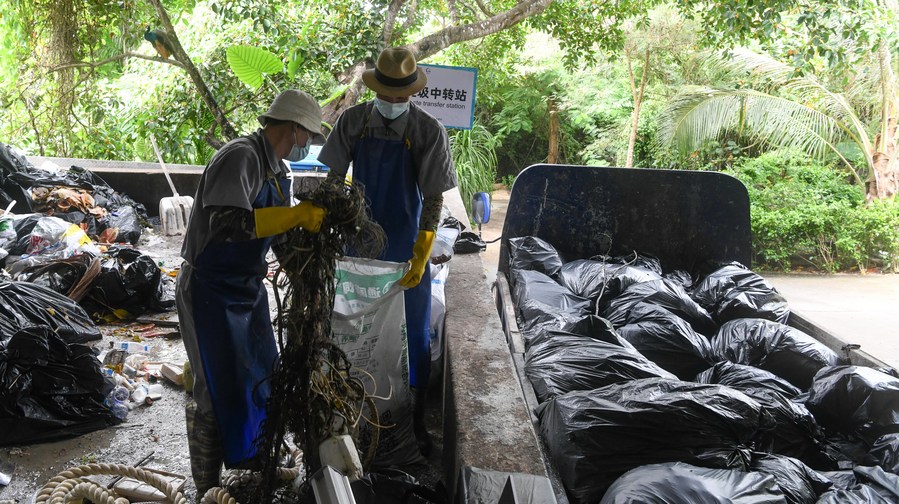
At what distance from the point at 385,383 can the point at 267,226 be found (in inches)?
36.3

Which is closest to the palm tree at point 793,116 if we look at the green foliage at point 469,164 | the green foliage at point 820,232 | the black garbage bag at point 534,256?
the green foliage at point 820,232

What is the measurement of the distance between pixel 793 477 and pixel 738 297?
201cm

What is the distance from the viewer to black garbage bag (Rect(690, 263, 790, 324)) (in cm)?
399

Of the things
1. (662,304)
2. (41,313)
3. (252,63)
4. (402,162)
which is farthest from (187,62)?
(662,304)

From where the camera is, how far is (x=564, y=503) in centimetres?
211

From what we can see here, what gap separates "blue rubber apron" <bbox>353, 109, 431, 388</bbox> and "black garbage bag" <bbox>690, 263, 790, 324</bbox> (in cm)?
212

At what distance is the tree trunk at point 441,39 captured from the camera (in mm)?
6172

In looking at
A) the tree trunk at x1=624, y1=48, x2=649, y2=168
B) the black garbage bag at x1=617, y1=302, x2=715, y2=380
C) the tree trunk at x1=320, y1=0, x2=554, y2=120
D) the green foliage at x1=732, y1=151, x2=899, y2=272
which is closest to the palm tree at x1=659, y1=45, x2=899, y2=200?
the green foliage at x1=732, y1=151, x2=899, y2=272

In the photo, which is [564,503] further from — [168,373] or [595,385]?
[168,373]

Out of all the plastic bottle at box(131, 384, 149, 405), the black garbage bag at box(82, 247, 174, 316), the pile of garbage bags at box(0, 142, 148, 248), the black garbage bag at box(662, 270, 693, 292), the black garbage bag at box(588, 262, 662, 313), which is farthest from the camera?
the pile of garbage bags at box(0, 142, 148, 248)

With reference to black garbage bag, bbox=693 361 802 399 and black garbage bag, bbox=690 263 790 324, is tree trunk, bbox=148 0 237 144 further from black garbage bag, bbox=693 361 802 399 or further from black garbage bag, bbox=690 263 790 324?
black garbage bag, bbox=693 361 802 399

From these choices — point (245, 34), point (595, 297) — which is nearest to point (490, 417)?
point (595, 297)

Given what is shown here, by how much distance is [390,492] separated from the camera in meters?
2.17

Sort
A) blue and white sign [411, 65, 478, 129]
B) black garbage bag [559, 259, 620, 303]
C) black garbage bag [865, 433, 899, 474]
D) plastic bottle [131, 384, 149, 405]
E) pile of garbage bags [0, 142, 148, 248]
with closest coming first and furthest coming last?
black garbage bag [865, 433, 899, 474], plastic bottle [131, 384, 149, 405], black garbage bag [559, 259, 620, 303], blue and white sign [411, 65, 478, 129], pile of garbage bags [0, 142, 148, 248]
